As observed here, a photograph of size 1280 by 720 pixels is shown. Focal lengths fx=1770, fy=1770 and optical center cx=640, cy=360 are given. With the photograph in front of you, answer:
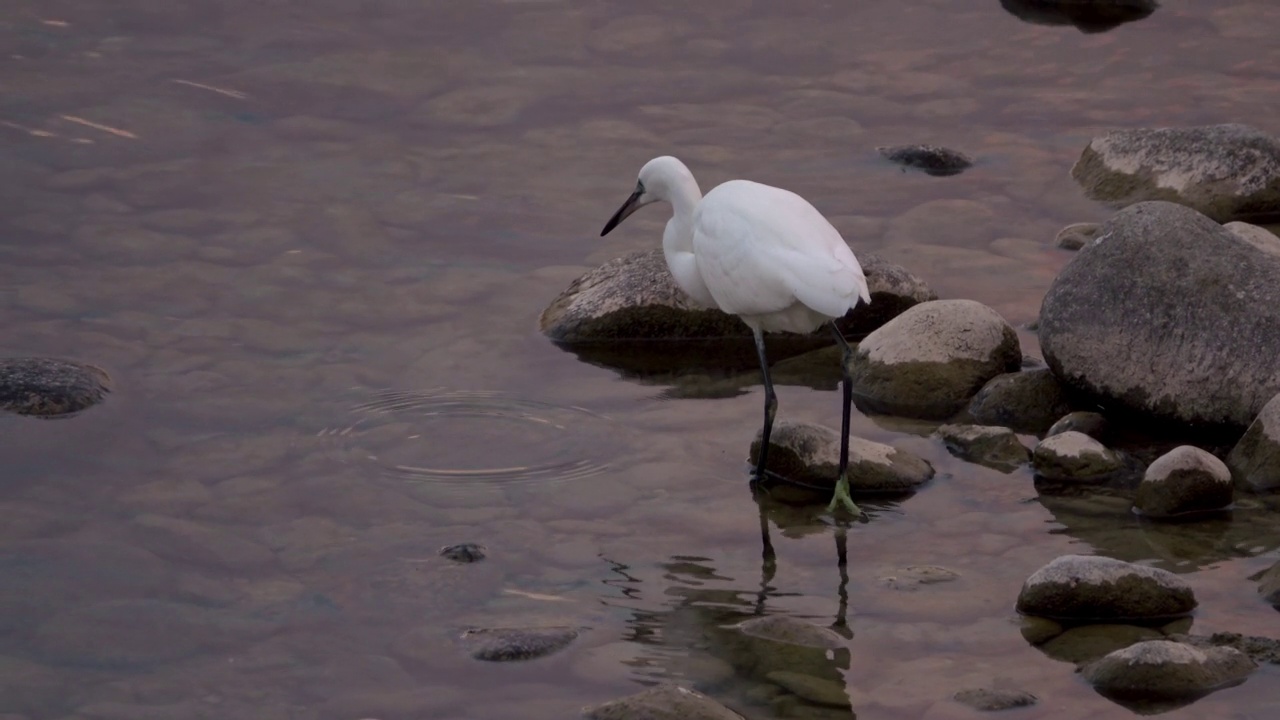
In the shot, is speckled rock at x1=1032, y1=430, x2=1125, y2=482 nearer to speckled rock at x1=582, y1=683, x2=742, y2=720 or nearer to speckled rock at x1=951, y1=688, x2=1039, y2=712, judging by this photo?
speckled rock at x1=951, y1=688, x2=1039, y2=712

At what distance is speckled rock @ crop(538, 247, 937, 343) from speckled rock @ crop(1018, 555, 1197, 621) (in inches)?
138

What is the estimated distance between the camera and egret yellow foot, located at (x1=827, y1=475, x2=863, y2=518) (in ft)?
25.1

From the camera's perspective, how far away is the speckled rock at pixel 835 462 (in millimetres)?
7875

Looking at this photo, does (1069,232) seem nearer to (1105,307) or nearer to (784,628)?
(1105,307)

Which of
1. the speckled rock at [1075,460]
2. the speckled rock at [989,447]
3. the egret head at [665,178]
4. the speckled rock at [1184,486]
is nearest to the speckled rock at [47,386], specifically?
the egret head at [665,178]

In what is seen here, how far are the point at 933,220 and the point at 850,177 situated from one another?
1015 millimetres

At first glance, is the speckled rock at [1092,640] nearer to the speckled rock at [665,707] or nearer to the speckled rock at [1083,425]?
the speckled rock at [665,707]

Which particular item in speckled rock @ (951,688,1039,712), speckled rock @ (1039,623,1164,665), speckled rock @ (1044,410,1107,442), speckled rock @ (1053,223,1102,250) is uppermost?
speckled rock @ (1053,223,1102,250)

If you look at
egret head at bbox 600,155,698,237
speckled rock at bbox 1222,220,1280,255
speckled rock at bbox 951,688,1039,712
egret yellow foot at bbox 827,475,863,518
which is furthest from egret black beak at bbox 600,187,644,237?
speckled rock at bbox 951,688,1039,712

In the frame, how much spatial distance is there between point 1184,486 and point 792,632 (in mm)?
1979

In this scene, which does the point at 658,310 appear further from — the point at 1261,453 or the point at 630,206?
the point at 1261,453

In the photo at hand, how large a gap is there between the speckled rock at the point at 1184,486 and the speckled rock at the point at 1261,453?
0.92 ft

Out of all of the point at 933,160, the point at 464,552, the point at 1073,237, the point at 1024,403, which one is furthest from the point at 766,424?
the point at 933,160

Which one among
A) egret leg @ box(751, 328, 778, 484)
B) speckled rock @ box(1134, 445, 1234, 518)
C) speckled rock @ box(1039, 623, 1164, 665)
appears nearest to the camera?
speckled rock @ box(1039, 623, 1164, 665)
